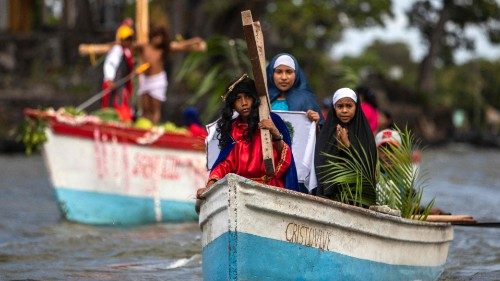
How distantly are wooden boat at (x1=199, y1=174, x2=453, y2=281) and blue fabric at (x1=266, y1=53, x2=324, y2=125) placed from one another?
4.57ft

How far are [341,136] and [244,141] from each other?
80 centimetres

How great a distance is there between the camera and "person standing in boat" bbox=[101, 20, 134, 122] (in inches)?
679

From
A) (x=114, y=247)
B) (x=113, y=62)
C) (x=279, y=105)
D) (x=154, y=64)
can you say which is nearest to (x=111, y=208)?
(x=113, y=62)

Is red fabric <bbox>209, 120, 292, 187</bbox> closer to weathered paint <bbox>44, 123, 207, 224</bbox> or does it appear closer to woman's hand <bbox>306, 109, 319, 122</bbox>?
woman's hand <bbox>306, 109, 319, 122</bbox>

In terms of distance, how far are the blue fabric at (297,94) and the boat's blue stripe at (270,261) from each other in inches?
64.3

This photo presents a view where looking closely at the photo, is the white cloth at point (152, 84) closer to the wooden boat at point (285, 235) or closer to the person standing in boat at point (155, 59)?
the person standing in boat at point (155, 59)

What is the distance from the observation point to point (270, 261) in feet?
32.2

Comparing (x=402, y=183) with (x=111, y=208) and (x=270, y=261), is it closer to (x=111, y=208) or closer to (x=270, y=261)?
(x=270, y=261)

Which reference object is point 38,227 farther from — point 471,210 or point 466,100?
point 466,100

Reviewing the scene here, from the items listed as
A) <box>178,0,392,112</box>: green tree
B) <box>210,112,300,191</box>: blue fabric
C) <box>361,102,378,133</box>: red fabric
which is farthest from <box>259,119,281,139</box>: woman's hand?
<box>178,0,392,112</box>: green tree

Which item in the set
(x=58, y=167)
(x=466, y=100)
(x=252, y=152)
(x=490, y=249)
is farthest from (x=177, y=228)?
(x=466, y=100)

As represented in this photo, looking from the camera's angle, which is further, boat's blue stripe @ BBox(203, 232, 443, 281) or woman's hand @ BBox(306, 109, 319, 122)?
woman's hand @ BBox(306, 109, 319, 122)

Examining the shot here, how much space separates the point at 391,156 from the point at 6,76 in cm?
2746

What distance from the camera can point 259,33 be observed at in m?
10.3
